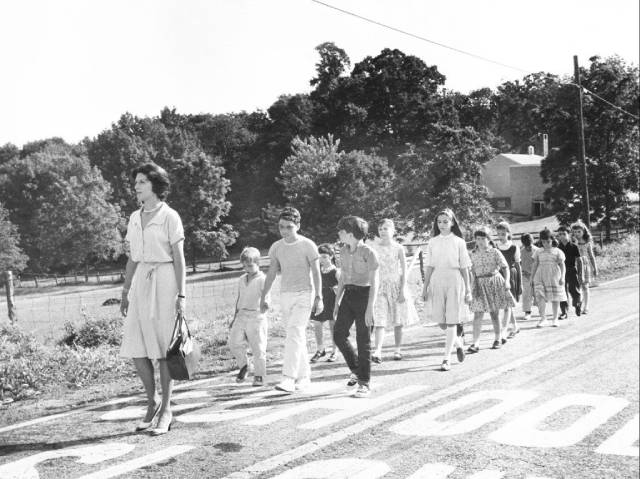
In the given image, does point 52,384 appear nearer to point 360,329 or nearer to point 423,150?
point 360,329

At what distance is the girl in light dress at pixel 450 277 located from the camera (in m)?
8.62

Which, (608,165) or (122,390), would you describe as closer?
(122,390)

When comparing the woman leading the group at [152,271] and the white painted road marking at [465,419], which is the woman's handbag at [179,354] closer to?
the woman leading the group at [152,271]

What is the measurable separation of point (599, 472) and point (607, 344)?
546 cm

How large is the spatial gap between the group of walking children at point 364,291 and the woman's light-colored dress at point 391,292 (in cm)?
1

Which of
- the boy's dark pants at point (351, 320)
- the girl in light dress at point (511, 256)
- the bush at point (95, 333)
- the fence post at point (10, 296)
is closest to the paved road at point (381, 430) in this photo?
the boy's dark pants at point (351, 320)

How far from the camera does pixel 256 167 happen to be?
1796 inches

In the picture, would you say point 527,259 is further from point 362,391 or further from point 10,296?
Answer: point 10,296

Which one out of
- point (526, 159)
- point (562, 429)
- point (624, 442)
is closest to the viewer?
point (624, 442)

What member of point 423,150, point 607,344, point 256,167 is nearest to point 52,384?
point 607,344

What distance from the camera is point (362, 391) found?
6.96 m

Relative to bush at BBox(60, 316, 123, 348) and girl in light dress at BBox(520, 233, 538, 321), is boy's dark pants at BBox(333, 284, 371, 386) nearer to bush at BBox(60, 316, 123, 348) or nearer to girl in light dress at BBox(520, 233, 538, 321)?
bush at BBox(60, 316, 123, 348)

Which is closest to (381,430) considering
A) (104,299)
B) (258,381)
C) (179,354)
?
(179,354)

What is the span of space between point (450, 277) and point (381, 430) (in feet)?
11.2
